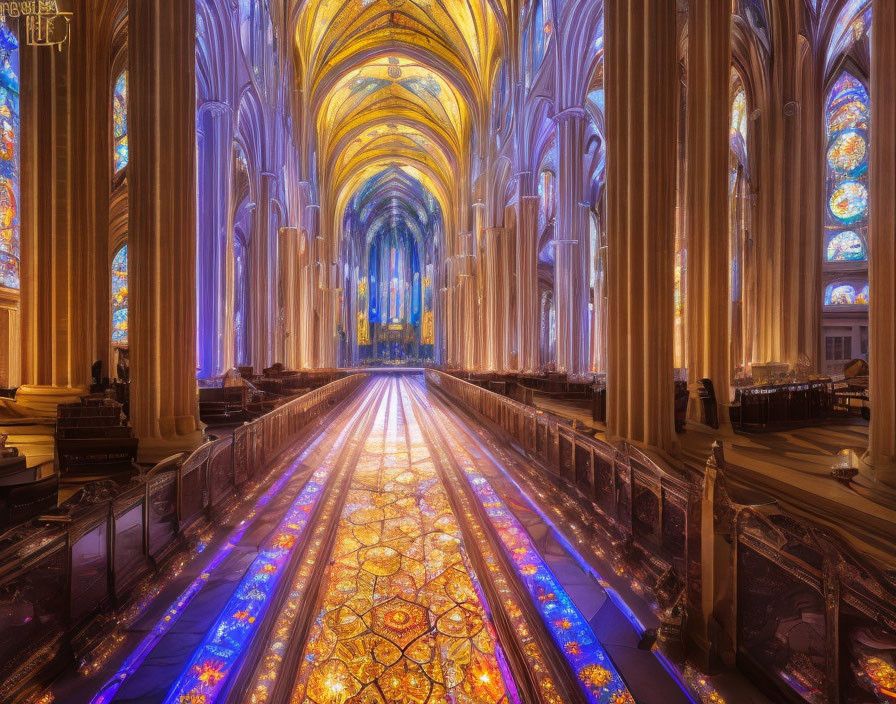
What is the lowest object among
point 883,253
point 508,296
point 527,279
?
point 883,253

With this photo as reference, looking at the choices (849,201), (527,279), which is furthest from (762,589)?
(849,201)

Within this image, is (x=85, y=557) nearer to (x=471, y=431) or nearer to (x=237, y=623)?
(x=237, y=623)

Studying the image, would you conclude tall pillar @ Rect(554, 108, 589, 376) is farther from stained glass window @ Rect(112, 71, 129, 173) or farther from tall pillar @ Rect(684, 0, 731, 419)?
stained glass window @ Rect(112, 71, 129, 173)

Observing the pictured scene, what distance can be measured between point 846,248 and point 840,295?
1908 mm

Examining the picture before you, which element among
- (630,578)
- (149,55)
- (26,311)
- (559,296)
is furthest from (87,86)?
(559,296)

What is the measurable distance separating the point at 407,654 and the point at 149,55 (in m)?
7.35

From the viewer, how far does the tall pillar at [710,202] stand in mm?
7483

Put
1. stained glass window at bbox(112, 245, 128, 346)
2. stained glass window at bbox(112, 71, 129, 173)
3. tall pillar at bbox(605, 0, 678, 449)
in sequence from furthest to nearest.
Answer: stained glass window at bbox(112, 245, 128, 346)
stained glass window at bbox(112, 71, 129, 173)
tall pillar at bbox(605, 0, 678, 449)

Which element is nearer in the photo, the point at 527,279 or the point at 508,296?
the point at 527,279

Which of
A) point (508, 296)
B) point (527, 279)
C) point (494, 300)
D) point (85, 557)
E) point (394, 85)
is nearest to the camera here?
point (85, 557)

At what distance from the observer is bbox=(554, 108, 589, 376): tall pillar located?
48.6ft

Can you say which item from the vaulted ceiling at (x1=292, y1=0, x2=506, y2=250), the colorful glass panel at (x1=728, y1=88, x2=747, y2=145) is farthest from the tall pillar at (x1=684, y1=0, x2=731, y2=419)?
the vaulted ceiling at (x1=292, y1=0, x2=506, y2=250)

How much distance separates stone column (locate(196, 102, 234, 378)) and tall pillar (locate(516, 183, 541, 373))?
10.4m

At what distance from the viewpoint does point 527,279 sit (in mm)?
18297
